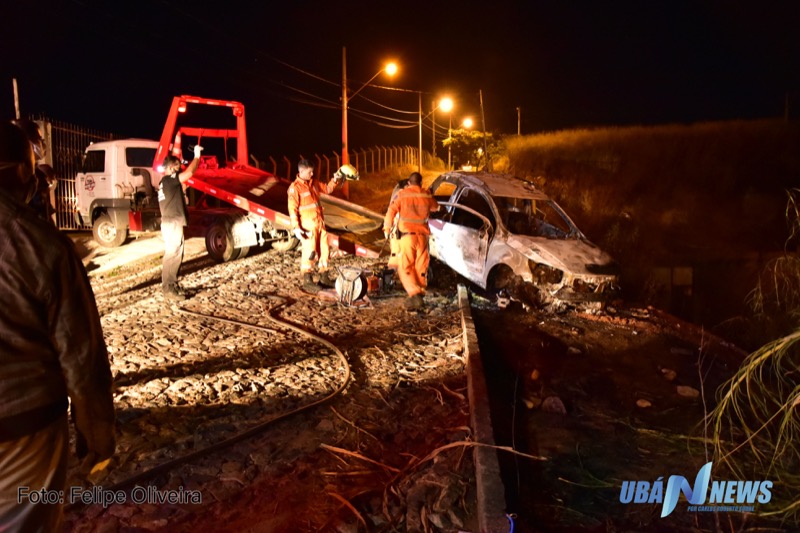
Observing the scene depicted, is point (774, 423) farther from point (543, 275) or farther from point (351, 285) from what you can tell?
point (351, 285)

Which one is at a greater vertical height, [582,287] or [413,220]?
[413,220]

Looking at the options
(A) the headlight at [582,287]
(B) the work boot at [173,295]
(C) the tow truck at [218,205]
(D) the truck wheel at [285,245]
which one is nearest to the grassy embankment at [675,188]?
(A) the headlight at [582,287]

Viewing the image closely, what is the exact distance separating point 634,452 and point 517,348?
2.49 meters

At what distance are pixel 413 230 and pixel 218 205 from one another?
6.00 m

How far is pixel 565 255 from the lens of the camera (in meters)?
7.70

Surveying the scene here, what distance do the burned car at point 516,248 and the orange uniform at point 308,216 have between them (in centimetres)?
217

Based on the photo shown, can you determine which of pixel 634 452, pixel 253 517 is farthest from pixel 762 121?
pixel 253 517

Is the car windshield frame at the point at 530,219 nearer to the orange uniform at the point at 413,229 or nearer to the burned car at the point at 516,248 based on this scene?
the burned car at the point at 516,248

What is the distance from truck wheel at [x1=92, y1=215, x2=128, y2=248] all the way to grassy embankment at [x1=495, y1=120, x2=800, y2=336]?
11.0m

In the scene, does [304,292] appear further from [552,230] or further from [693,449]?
[693,449]

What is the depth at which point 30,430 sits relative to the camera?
64.6 inches

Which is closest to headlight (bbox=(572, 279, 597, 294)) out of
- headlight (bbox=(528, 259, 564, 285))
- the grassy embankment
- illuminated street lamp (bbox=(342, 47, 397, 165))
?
headlight (bbox=(528, 259, 564, 285))

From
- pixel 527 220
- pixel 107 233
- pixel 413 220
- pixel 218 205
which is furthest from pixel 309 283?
pixel 107 233

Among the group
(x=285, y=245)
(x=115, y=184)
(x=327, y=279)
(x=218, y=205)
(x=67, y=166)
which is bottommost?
(x=327, y=279)
